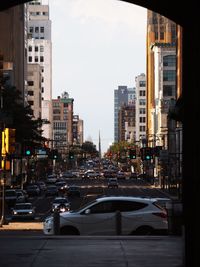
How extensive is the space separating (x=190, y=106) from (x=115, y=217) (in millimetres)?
11904

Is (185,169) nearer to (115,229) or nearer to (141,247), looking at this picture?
(141,247)

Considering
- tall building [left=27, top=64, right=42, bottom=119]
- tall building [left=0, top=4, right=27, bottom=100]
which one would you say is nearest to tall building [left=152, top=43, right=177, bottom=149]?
tall building [left=27, top=64, right=42, bottom=119]

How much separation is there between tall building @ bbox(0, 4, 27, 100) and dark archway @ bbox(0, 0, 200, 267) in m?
85.7

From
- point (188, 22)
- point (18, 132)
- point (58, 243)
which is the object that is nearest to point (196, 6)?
point (188, 22)

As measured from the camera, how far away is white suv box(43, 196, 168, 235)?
25.0 metres

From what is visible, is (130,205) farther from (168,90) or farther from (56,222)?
(168,90)

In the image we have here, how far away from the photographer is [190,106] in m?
13.2

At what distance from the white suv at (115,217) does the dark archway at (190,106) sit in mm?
11393

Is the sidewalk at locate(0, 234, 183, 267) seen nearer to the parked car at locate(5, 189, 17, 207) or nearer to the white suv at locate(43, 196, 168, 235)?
the white suv at locate(43, 196, 168, 235)

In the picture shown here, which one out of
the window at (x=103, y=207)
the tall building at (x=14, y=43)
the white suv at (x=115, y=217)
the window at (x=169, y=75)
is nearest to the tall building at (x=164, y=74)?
the window at (x=169, y=75)

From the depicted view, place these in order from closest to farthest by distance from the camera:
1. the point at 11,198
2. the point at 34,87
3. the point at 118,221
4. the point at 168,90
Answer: the point at 118,221, the point at 11,198, the point at 168,90, the point at 34,87

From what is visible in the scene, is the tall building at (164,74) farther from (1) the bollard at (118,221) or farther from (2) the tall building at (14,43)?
(1) the bollard at (118,221)

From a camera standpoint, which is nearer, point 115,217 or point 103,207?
point 115,217

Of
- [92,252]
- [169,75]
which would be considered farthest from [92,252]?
[169,75]
